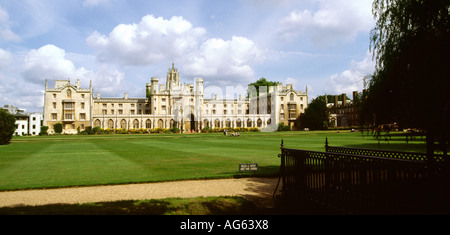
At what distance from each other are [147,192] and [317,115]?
70.4 m

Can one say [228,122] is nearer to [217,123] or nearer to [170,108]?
[217,123]

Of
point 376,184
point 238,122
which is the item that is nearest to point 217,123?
point 238,122

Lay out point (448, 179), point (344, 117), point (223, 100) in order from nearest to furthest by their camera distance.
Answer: point (448, 179), point (344, 117), point (223, 100)

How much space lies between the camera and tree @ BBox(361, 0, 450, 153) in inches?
206

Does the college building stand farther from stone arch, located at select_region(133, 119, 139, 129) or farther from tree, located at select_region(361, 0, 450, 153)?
tree, located at select_region(361, 0, 450, 153)

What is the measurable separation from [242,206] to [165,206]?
1.60 meters

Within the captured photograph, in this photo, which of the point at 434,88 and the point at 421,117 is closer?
the point at 434,88

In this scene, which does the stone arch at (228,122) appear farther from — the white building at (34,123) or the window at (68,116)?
the white building at (34,123)

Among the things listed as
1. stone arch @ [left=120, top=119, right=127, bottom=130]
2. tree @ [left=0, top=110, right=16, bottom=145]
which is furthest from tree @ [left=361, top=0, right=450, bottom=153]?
stone arch @ [left=120, top=119, right=127, bottom=130]

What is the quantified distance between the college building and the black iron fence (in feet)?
233
